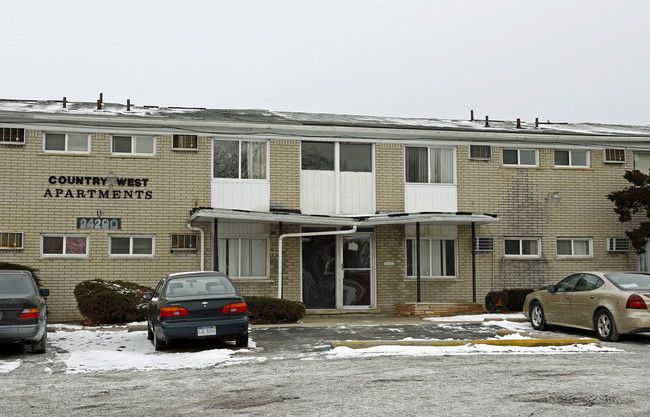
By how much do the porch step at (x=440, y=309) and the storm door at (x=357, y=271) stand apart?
1399 millimetres

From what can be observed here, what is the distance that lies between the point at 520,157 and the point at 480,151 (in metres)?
1.32

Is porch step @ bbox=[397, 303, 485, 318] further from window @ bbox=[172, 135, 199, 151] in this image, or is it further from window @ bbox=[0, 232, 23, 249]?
window @ bbox=[0, 232, 23, 249]

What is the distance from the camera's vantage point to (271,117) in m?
22.4

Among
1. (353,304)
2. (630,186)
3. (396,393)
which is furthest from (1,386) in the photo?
(630,186)

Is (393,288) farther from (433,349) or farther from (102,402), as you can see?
(102,402)

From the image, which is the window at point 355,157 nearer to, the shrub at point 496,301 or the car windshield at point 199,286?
the shrub at point 496,301

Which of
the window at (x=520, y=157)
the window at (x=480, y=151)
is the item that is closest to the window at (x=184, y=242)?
the window at (x=480, y=151)

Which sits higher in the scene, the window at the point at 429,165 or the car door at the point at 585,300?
the window at the point at 429,165

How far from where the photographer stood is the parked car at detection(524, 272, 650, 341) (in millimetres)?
13227

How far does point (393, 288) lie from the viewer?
20984mm

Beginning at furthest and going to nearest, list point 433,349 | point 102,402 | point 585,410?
1. point 433,349
2. point 102,402
3. point 585,410

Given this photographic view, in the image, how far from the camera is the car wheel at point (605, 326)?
44.1 feet

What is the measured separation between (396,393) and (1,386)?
190 inches

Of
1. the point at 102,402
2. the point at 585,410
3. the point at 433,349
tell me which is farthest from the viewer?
the point at 433,349
